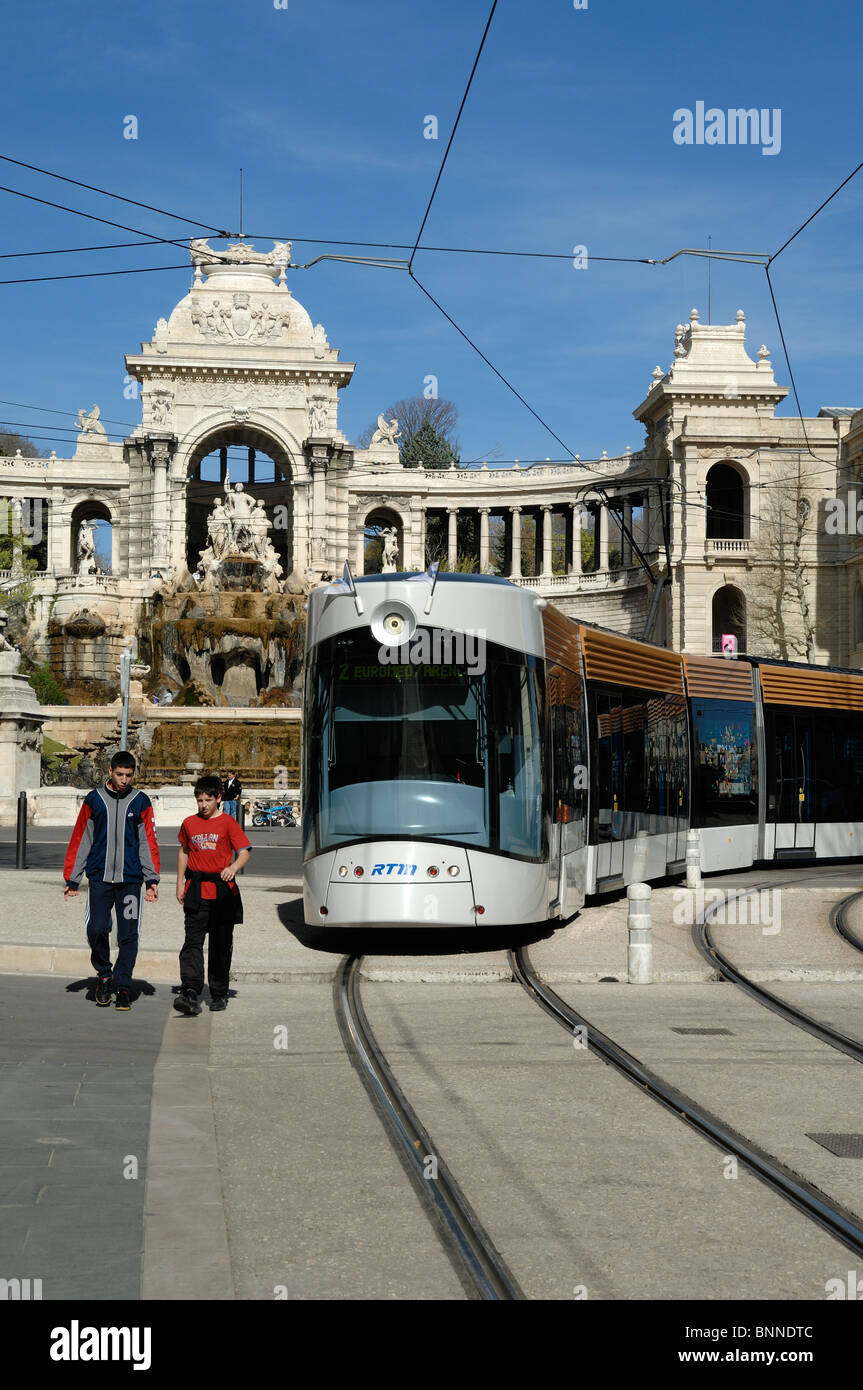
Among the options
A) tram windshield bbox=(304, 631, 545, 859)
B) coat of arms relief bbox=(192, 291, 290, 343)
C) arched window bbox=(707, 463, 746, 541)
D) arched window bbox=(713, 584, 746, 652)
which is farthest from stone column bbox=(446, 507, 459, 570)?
tram windshield bbox=(304, 631, 545, 859)

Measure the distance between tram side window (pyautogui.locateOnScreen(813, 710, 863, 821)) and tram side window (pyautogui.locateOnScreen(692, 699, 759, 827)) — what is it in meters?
1.84

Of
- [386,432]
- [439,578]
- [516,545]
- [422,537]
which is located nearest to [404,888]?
[439,578]

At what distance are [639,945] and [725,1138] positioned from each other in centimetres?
565

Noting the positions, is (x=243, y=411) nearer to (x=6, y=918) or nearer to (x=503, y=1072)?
(x=6, y=918)

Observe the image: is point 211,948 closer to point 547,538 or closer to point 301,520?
point 301,520

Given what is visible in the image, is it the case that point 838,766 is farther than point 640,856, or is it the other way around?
point 838,766

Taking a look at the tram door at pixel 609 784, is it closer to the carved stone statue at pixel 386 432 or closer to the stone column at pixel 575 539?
the stone column at pixel 575 539

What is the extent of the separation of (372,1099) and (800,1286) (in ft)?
11.5

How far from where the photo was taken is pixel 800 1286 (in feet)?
17.1

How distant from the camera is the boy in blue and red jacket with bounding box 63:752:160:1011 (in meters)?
11.3

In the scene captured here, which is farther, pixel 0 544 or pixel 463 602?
pixel 0 544

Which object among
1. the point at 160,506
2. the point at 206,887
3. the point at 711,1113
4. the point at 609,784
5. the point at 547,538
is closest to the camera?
the point at 711,1113

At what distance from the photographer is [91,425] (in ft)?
330
